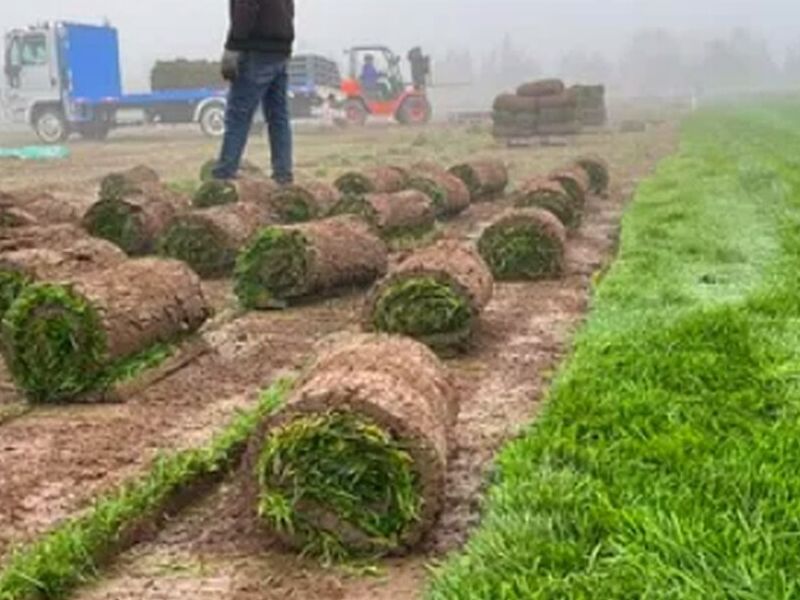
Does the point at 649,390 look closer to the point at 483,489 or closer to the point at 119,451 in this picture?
the point at 483,489

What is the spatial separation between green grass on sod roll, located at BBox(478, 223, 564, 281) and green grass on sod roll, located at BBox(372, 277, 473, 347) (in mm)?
2015

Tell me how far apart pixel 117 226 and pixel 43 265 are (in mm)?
2505

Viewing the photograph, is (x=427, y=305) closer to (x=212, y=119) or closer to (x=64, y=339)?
(x=64, y=339)

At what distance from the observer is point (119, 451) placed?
4.40 m

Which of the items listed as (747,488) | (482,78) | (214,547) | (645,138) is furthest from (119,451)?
(482,78)

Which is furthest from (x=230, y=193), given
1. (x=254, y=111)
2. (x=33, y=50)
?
(x=33, y=50)

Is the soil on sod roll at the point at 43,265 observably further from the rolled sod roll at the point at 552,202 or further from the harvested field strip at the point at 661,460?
the rolled sod roll at the point at 552,202

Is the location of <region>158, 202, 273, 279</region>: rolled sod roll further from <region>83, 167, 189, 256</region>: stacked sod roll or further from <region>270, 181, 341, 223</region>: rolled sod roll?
<region>270, 181, 341, 223</region>: rolled sod roll

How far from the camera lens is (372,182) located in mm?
11000

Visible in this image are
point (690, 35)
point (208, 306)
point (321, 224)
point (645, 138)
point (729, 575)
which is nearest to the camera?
point (729, 575)

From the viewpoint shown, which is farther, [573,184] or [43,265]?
[573,184]

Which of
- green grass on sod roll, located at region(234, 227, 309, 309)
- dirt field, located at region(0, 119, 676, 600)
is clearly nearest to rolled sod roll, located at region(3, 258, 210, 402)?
dirt field, located at region(0, 119, 676, 600)

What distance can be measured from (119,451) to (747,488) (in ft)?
6.87

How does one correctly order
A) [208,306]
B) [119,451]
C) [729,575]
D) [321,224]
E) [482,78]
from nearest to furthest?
[729,575]
[119,451]
[208,306]
[321,224]
[482,78]
